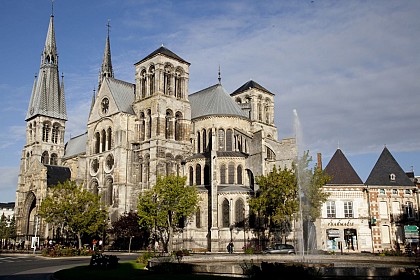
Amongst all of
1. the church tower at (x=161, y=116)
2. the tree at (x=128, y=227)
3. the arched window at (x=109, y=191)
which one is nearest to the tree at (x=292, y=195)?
the tree at (x=128, y=227)

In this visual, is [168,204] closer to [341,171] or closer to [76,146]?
[341,171]

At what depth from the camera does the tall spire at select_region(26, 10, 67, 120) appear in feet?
312

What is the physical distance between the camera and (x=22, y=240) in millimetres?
81438

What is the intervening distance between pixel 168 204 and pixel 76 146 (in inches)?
1946

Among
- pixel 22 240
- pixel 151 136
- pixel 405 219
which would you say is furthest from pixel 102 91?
pixel 405 219

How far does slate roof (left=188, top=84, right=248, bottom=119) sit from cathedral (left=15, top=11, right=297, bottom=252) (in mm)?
172

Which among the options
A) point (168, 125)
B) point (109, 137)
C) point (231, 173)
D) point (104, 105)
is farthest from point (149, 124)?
point (231, 173)

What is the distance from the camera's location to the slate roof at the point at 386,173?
52.7 metres

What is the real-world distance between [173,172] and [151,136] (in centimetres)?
623

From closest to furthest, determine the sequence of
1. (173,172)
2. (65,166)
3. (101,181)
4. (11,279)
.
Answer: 1. (11,279)
2. (173,172)
3. (101,181)
4. (65,166)

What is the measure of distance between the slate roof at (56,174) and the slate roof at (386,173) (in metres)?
55.5

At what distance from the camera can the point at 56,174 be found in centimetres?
8338

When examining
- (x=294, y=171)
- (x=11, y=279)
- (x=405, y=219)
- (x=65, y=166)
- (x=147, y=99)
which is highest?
(x=147, y=99)

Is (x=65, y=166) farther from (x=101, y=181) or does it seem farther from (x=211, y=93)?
(x=211, y=93)
